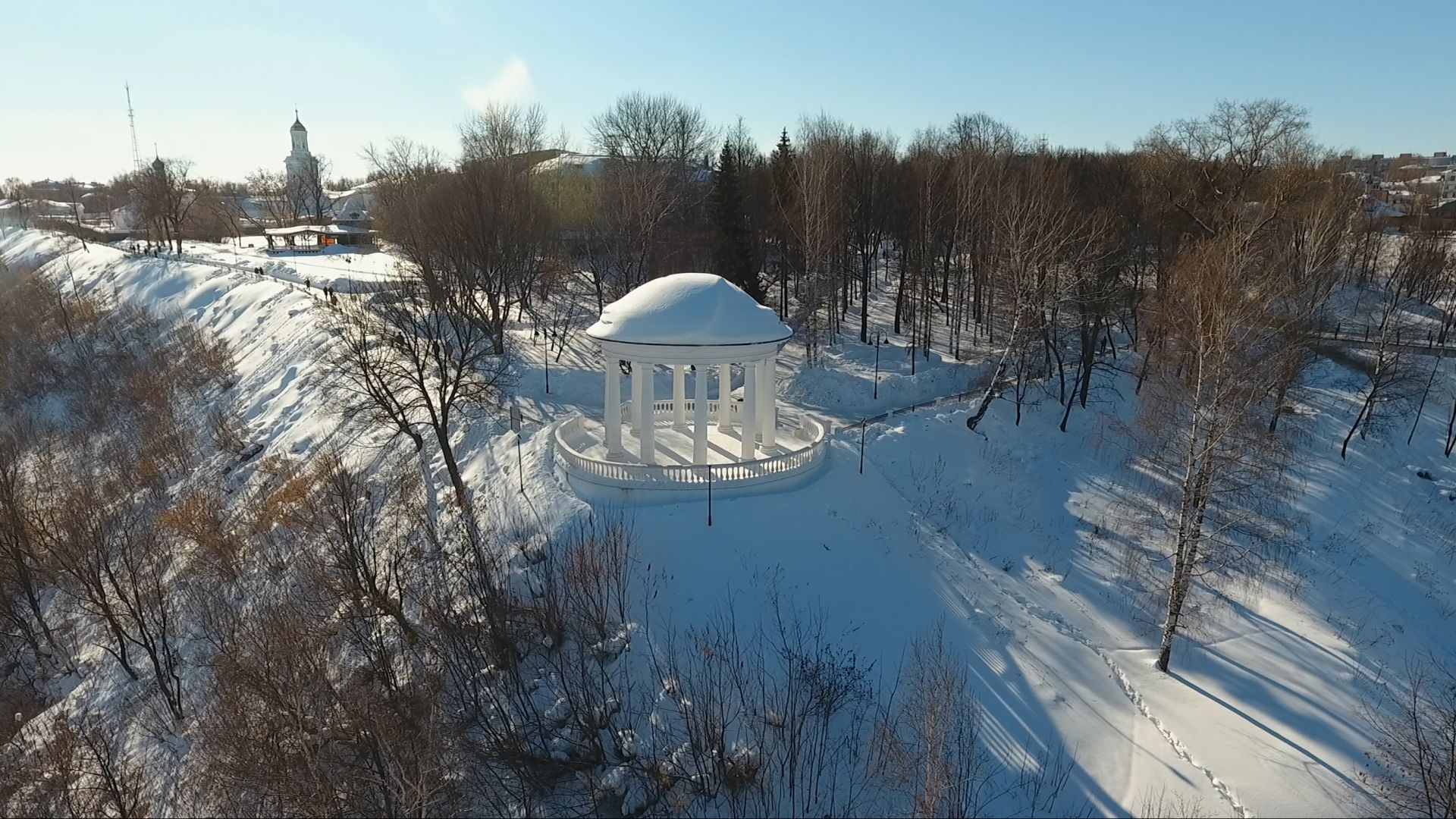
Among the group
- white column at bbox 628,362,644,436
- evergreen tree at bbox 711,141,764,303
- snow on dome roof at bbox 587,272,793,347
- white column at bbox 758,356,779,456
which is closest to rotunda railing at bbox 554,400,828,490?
white column at bbox 758,356,779,456

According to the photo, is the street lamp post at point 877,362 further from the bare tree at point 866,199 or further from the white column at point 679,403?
the white column at point 679,403

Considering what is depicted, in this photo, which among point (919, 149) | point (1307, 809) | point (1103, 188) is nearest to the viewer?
point (1307, 809)

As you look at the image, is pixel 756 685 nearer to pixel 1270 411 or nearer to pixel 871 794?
pixel 871 794

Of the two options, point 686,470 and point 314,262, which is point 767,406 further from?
point 314,262

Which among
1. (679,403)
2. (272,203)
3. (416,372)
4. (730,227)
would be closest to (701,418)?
(679,403)

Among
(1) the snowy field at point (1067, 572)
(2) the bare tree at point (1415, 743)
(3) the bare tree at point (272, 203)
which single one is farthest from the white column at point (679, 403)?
(3) the bare tree at point (272, 203)

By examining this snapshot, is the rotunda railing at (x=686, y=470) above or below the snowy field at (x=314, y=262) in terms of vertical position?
below

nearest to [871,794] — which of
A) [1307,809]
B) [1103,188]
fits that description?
[1307,809]
